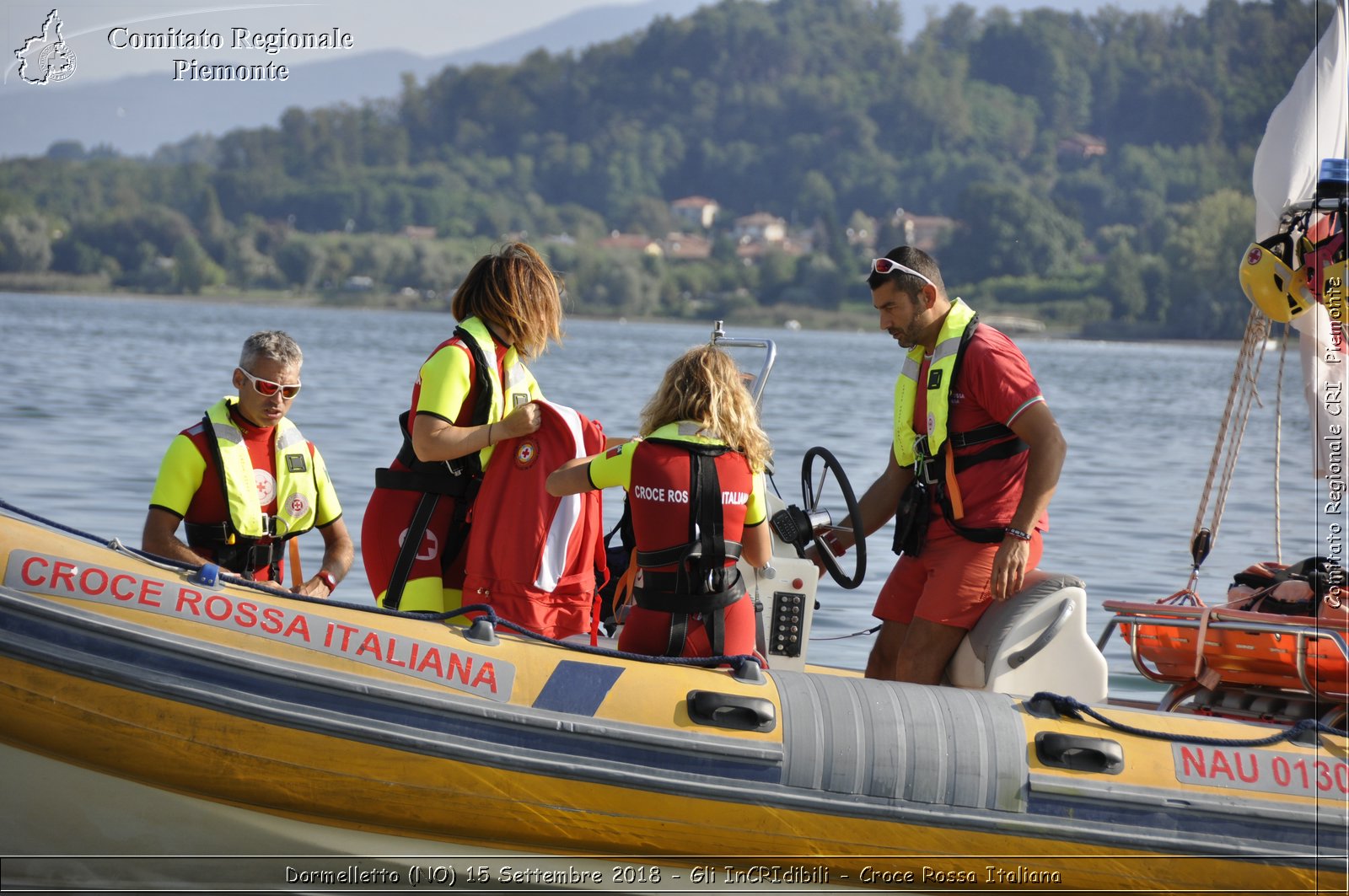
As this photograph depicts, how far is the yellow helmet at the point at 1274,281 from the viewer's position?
4031 mm

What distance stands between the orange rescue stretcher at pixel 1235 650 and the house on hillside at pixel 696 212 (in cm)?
10686

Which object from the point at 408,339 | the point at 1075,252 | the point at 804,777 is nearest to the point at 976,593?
the point at 804,777

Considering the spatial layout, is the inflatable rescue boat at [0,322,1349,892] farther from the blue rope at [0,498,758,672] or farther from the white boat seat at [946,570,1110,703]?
the white boat seat at [946,570,1110,703]

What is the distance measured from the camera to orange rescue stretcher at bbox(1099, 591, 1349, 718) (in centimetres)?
356

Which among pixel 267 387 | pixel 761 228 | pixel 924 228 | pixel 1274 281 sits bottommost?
pixel 267 387

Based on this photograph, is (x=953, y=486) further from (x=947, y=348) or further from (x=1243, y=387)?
(x=1243, y=387)

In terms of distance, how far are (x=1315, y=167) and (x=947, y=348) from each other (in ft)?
4.55

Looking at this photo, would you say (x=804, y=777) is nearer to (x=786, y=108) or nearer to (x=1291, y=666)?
(x=1291, y=666)

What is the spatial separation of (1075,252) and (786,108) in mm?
42896

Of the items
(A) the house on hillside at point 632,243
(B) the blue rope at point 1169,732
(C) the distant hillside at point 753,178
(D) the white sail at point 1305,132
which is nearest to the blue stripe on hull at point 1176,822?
(B) the blue rope at point 1169,732

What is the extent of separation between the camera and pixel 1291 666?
3.63 m

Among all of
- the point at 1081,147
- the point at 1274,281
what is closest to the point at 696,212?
the point at 1081,147

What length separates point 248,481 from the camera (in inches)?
141

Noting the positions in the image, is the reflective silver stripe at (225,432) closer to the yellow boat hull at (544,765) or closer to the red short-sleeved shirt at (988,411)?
the yellow boat hull at (544,765)
